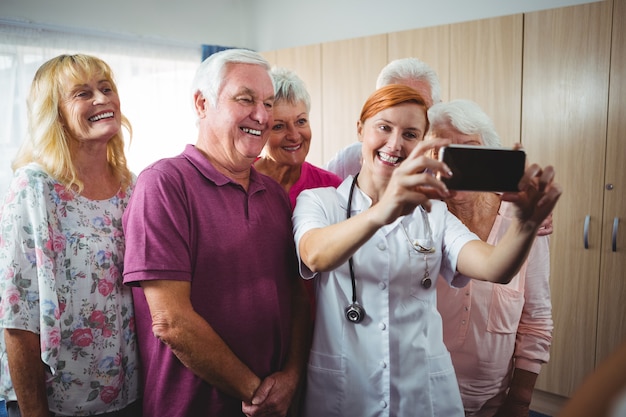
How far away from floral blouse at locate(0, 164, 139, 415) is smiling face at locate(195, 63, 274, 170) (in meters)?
0.41

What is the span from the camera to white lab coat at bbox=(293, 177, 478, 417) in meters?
1.31

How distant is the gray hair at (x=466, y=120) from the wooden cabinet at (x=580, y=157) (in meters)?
1.66

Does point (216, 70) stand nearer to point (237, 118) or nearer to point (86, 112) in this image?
point (237, 118)

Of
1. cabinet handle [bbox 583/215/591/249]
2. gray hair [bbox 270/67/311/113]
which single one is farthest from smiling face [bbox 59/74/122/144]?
cabinet handle [bbox 583/215/591/249]

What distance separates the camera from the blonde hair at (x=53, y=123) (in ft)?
4.88

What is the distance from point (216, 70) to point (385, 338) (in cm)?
89

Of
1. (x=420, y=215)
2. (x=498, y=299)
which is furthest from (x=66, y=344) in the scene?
(x=498, y=299)

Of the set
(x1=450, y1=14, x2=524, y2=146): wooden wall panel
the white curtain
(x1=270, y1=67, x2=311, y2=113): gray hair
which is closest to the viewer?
(x1=270, y1=67, x2=311, y2=113): gray hair

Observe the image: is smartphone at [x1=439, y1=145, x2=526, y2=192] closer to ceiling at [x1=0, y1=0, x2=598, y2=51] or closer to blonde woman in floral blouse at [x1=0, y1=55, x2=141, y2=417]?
blonde woman in floral blouse at [x1=0, y1=55, x2=141, y2=417]

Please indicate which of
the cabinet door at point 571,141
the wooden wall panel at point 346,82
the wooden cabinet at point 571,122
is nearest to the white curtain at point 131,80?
the wooden wall panel at point 346,82

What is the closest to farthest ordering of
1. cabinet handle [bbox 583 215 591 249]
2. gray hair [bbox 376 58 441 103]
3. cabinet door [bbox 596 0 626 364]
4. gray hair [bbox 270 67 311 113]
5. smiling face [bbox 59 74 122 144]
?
smiling face [bbox 59 74 122 144]
gray hair [bbox 270 67 311 113]
gray hair [bbox 376 58 441 103]
cabinet door [bbox 596 0 626 364]
cabinet handle [bbox 583 215 591 249]

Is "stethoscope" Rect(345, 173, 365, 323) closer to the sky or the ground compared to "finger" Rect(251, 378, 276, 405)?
closer to the sky

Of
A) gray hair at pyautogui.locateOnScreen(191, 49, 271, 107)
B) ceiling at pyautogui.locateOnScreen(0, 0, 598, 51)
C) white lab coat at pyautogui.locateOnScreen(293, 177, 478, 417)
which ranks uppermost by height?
ceiling at pyautogui.locateOnScreen(0, 0, 598, 51)

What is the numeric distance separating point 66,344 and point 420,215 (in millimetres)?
1064
